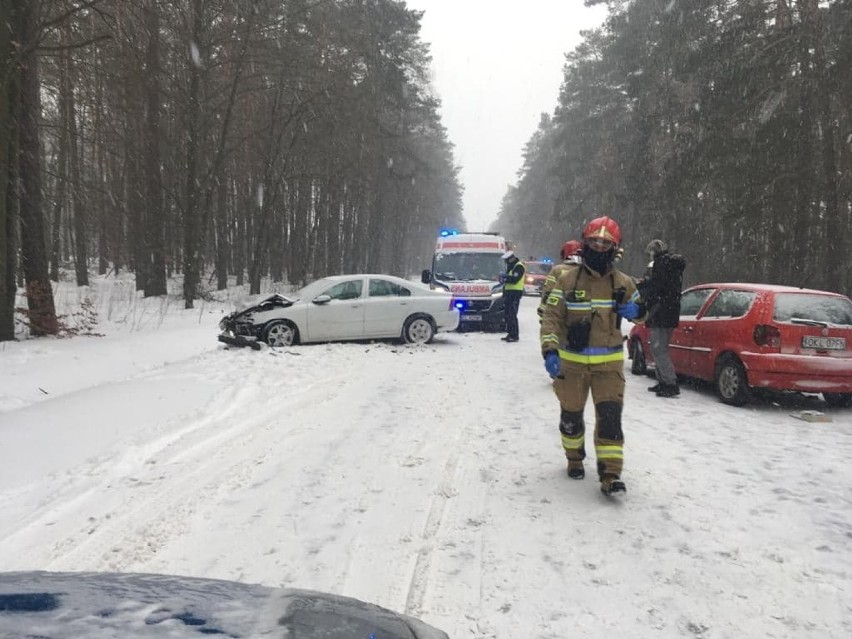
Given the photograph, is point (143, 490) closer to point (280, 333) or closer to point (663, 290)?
point (663, 290)

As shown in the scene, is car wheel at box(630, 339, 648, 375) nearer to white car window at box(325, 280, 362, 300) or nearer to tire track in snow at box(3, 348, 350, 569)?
white car window at box(325, 280, 362, 300)

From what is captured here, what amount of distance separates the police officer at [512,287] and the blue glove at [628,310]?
8454 millimetres

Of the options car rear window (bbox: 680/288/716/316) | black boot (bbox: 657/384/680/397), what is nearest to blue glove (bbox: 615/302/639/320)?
black boot (bbox: 657/384/680/397)

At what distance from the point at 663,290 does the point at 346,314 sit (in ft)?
22.0

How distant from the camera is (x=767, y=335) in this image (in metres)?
7.67

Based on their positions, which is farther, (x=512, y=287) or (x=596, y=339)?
(x=512, y=287)

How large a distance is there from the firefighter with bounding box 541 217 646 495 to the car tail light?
3853 mm

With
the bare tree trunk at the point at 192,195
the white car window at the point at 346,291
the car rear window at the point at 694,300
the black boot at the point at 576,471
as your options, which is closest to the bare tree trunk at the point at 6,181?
the white car window at the point at 346,291

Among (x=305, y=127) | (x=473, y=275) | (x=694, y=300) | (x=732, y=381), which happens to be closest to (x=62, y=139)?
(x=305, y=127)

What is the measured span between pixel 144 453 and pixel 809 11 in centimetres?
1949

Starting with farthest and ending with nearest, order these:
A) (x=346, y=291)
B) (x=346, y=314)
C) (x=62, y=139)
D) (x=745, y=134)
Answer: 1. (x=745, y=134)
2. (x=62, y=139)
3. (x=346, y=291)
4. (x=346, y=314)

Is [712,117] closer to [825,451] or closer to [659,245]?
[659,245]

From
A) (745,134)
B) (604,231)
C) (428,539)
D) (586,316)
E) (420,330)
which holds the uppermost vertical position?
(745,134)

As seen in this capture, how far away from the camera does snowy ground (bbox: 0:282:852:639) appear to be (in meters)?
→ 3.24
